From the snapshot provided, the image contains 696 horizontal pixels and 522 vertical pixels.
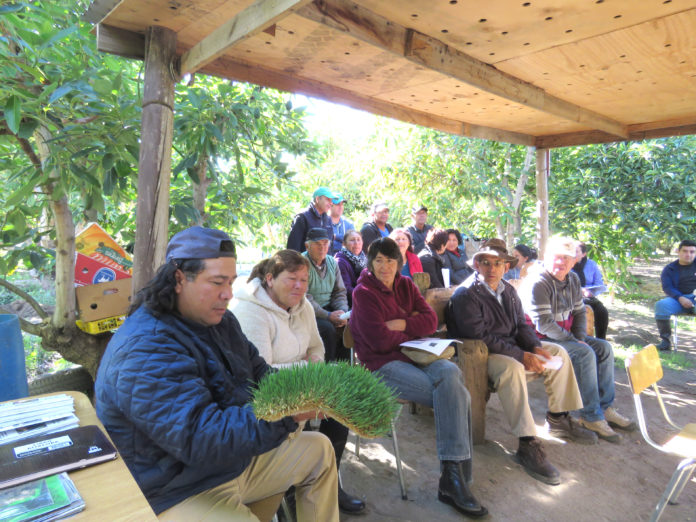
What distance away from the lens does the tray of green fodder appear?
129 centimetres

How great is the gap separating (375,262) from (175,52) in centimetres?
184

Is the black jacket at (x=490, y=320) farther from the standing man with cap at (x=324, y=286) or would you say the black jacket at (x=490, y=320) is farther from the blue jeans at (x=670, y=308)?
the blue jeans at (x=670, y=308)

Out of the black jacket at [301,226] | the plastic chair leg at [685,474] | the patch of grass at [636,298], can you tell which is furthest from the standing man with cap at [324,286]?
the patch of grass at [636,298]

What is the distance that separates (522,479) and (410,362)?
3.68ft

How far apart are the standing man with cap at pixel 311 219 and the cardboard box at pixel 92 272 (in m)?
1.95

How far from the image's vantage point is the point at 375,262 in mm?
3229

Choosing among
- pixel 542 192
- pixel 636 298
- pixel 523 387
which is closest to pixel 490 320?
pixel 523 387

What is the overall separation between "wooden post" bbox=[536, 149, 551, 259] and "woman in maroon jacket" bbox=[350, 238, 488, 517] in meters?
3.32

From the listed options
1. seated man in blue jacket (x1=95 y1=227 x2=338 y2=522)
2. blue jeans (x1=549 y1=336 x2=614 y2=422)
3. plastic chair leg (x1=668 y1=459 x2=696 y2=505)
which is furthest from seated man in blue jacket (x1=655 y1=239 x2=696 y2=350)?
seated man in blue jacket (x1=95 y1=227 x2=338 y2=522)

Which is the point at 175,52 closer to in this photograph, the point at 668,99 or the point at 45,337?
the point at 45,337

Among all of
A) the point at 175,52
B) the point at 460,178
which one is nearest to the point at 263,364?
the point at 175,52

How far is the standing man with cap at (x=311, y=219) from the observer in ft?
15.6

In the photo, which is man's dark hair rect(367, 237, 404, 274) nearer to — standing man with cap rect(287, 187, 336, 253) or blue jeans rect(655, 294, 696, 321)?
standing man with cap rect(287, 187, 336, 253)

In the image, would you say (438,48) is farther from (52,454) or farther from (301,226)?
(52,454)
